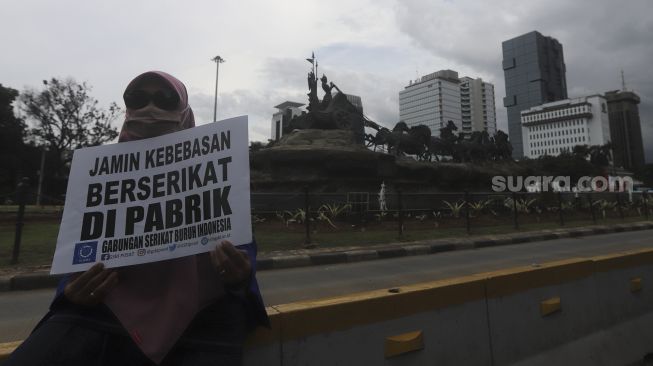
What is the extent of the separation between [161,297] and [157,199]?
383mm

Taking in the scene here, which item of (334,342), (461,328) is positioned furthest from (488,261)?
(334,342)

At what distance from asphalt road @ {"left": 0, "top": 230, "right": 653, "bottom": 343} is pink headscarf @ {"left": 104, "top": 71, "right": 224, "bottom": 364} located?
3.20m

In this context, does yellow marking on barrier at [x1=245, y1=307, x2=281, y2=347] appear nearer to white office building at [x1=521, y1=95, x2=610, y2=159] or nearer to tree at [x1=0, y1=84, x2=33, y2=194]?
tree at [x1=0, y1=84, x2=33, y2=194]

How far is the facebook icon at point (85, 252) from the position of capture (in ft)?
5.23

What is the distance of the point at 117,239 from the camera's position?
1621 millimetres

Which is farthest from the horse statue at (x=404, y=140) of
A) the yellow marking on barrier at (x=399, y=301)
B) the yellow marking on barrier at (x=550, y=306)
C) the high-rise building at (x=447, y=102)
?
the high-rise building at (x=447, y=102)

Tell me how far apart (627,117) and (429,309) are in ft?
441

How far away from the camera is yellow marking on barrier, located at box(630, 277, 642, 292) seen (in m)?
3.60

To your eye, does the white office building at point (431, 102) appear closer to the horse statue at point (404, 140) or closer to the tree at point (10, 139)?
the horse statue at point (404, 140)

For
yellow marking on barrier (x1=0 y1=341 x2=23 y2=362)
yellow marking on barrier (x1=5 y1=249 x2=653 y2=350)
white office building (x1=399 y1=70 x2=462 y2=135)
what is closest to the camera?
yellow marking on barrier (x1=0 y1=341 x2=23 y2=362)

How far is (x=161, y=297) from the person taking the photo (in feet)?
5.21

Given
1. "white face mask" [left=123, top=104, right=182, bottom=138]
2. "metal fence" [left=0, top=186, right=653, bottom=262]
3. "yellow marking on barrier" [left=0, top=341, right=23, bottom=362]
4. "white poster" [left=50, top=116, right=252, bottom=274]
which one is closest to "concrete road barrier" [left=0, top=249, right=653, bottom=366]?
"yellow marking on barrier" [left=0, top=341, right=23, bottom=362]

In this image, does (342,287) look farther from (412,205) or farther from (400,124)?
(400,124)

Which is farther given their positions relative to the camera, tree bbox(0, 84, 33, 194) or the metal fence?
tree bbox(0, 84, 33, 194)
